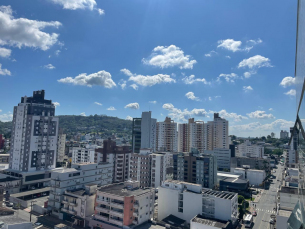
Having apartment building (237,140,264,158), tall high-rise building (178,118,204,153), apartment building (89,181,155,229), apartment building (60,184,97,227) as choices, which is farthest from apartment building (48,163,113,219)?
apartment building (237,140,264,158)

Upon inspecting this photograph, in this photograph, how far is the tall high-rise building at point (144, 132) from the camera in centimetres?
7475

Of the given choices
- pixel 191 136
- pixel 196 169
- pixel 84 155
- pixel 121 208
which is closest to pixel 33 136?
pixel 84 155

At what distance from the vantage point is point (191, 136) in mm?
85562

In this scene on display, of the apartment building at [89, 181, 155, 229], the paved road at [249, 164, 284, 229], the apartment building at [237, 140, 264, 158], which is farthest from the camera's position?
the apartment building at [237, 140, 264, 158]

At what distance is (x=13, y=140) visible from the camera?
46531mm

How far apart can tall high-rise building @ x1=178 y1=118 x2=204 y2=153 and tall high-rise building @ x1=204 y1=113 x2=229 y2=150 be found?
6.50 ft

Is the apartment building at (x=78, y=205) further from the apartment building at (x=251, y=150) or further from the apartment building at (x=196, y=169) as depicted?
the apartment building at (x=251, y=150)

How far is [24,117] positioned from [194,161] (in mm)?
39291

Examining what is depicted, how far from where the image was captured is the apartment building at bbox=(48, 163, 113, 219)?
31.6m

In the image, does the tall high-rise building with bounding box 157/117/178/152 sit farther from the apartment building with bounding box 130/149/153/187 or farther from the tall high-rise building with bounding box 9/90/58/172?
the tall high-rise building with bounding box 9/90/58/172

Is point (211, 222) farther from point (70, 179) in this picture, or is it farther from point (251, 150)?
point (251, 150)

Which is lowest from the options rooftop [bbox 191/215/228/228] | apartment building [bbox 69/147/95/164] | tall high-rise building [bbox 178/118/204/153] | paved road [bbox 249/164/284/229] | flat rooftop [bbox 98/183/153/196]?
paved road [bbox 249/164/284/229]

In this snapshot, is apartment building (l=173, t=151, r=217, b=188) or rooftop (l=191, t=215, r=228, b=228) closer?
rooftop (l=191, t=215, r=228, b=228)

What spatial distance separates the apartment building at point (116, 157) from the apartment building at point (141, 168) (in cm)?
261
